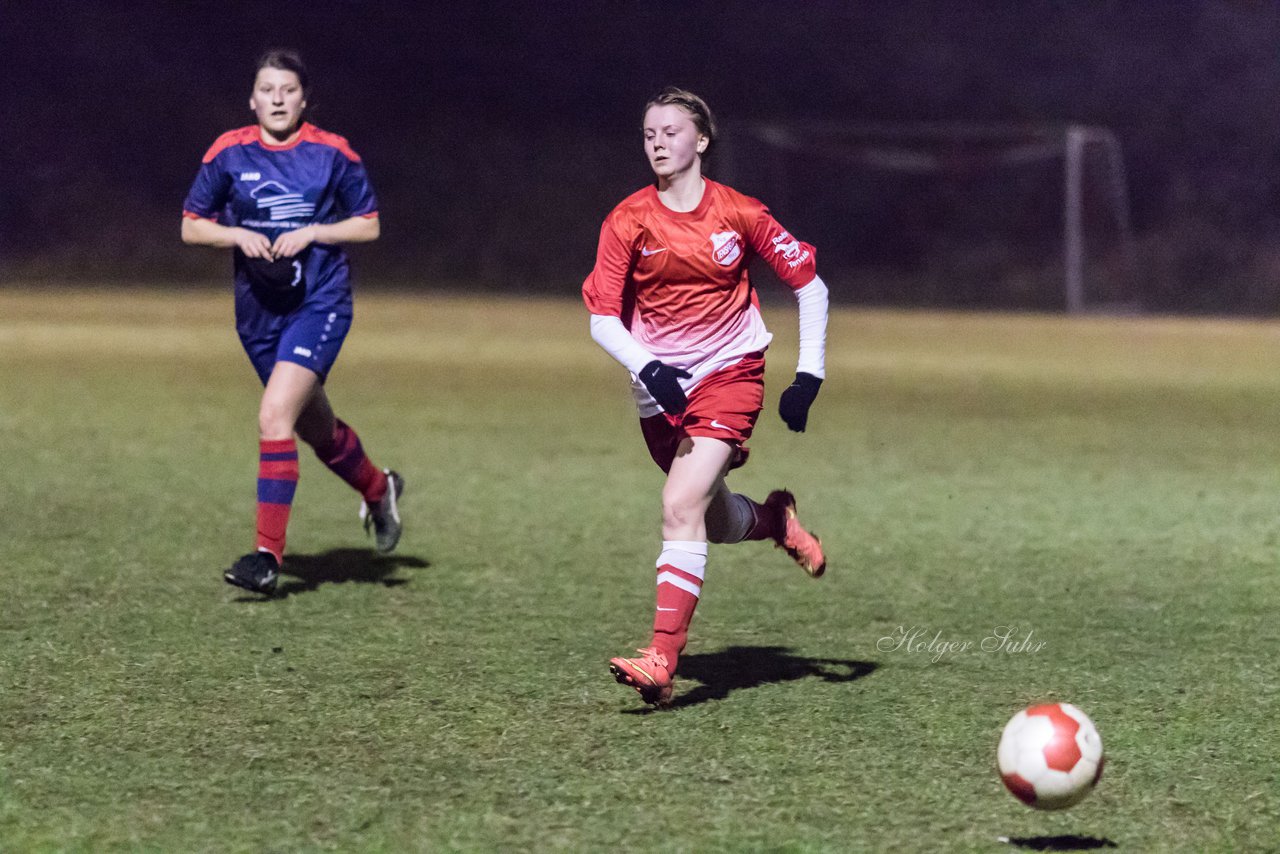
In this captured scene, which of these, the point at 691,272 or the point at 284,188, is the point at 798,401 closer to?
the point at 691,272

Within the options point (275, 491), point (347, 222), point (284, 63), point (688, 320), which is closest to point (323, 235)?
point (347, 222)

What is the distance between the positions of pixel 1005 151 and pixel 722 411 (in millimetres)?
26083

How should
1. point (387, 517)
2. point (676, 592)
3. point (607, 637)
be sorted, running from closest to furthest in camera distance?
1. point (676, 592)
2. point (607, 637)
3. point (387, 517)

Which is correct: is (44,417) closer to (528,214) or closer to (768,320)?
(768,320)

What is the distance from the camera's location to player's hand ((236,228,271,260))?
20.3ft

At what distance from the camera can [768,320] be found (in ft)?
70.3

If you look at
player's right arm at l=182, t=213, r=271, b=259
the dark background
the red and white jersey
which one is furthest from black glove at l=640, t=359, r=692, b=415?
the dark background

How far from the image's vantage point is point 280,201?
6.30 meters

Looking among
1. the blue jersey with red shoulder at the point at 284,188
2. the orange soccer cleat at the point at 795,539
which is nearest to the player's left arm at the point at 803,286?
the orange soccer cleat at the point at 795,539

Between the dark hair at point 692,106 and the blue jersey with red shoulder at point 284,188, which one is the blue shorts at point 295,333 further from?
the dark hair at point 692,106

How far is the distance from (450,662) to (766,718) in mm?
1068

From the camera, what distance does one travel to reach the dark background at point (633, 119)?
95.2 ft

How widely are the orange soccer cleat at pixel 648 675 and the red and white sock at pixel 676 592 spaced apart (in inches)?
1.9

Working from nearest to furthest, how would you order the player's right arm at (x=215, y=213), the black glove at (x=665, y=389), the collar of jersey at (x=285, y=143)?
the black glove at (x=665, y=389) → the player's right arm at (x=215, y=213) → the collar of jersey at (x=285, y=143)
